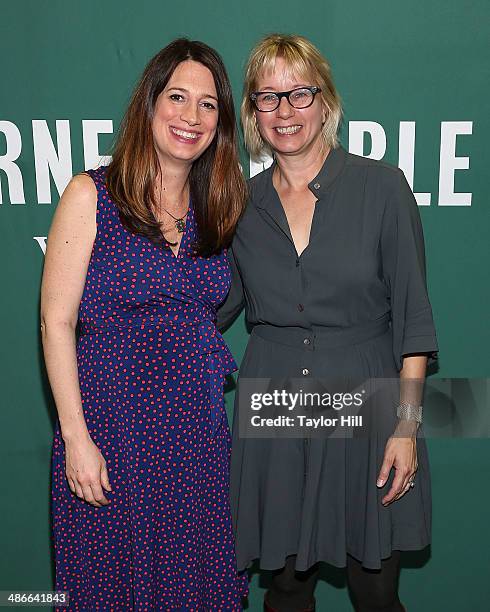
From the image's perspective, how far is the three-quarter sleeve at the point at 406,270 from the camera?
177cm

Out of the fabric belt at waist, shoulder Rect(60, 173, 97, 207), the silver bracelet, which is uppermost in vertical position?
shoulder Rect(60, 173, 97, 207)

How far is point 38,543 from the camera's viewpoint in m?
2.48

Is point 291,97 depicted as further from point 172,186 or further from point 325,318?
point 325,318

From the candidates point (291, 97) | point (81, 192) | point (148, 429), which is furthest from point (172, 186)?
point (148, 429)

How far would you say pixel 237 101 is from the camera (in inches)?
84.4

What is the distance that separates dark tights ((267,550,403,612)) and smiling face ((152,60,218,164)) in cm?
115

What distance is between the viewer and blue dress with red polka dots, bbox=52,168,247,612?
5.59 ft

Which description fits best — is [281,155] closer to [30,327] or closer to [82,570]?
[30,327]

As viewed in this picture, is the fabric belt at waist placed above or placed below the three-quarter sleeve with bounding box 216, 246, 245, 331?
below

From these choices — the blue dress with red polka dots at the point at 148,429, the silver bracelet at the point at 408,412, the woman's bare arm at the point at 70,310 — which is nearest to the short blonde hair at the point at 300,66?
the blue dress with red polka dots at the point at 148,429

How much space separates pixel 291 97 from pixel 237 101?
376mm

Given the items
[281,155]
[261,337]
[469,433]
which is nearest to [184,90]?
[281,155]

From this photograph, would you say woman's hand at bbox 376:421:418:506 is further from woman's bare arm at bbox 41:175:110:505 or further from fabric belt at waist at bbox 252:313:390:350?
woman's bare arm at bbox 41:175:110:505

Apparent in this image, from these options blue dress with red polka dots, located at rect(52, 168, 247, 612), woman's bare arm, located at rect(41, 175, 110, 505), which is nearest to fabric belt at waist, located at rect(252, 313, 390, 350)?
blue dress with red polka dots, located at rect(52, 168, 247, 612)
